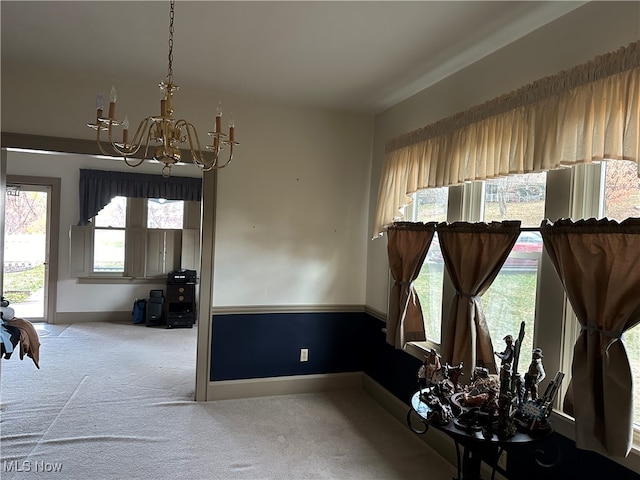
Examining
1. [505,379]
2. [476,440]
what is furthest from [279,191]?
[476,440]

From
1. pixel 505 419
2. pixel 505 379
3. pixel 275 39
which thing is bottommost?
pixel 505 419

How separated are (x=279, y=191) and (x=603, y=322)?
8.55 feet

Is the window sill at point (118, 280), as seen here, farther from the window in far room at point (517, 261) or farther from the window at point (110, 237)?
the window in far room at point (517, 261)

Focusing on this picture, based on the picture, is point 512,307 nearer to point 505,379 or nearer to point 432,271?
point 505,379

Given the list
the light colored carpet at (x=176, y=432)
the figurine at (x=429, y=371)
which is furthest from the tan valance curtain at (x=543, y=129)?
the light colored carpet at (x=176, y=432)

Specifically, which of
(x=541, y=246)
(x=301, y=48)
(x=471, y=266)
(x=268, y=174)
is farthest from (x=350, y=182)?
(x=541, y=246)

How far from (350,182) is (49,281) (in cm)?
483

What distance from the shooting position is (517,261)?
2.26 m

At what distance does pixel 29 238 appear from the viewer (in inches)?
237

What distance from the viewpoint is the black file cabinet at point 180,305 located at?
6164 mm

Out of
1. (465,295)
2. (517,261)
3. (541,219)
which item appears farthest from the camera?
(465,295)

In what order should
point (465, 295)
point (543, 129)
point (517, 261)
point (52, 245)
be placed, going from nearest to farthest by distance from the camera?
point (543, 129), point (517, 261), point (465, 295), point (52, 245)

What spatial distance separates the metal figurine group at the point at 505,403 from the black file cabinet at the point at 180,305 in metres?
4.95

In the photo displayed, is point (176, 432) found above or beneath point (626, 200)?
beneath
